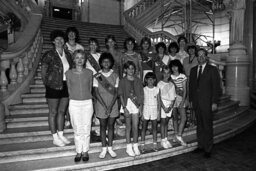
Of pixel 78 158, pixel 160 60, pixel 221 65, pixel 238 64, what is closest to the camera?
pixel 78 158

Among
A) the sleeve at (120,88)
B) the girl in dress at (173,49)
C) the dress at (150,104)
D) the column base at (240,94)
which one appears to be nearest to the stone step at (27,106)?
the sleeve at (120,88)

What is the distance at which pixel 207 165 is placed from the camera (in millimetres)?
3354

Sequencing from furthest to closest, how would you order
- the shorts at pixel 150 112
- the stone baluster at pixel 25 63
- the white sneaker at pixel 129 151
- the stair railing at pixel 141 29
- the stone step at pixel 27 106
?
the stair railing at pixel 141 29 → the stone baluster at pixel 25 63 → the stone step at pixel 27 106 → the shorts at pixel 150 112 → the white sneaker at pixel 129 151

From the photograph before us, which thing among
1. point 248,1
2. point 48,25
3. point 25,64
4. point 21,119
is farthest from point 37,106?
point 248,1

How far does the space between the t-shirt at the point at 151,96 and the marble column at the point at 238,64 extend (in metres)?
4.54

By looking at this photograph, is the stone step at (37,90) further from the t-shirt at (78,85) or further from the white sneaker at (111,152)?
the white sneaker at (111,152)

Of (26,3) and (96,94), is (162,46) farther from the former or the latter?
(26,3)

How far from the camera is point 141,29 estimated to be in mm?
9898

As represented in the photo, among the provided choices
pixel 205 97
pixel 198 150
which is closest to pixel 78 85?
pixel 205 97

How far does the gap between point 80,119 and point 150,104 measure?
125 cm

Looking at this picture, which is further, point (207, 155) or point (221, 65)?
point (221, 65)

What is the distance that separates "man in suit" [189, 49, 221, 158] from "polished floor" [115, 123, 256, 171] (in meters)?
0.24

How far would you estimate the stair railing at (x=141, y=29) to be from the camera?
807 centimetres

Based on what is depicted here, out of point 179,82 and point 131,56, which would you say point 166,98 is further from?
point 131,56
